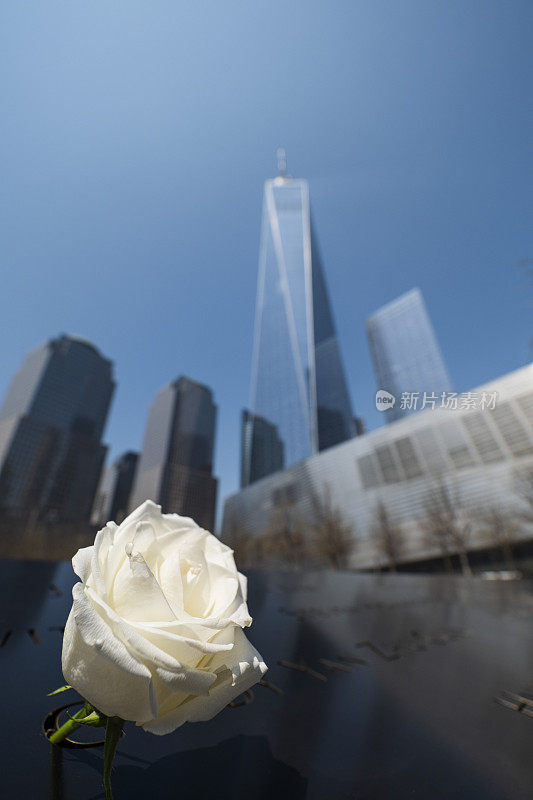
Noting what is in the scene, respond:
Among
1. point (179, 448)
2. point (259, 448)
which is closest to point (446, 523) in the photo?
point (179, 448)

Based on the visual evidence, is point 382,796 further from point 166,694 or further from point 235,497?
point 235,497

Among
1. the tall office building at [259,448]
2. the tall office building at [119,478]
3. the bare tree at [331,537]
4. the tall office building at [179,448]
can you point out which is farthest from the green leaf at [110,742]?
the tall office building at [259,448]

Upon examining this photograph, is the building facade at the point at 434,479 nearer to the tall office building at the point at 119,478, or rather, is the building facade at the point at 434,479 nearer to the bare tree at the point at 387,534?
the bare tree at the point at 387,534

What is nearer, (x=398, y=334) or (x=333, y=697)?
(x=333, y=697)

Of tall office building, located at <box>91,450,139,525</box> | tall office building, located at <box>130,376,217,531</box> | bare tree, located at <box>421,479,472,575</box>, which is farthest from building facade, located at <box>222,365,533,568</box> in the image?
tall office building, located at <box>91,450,139,525</box>

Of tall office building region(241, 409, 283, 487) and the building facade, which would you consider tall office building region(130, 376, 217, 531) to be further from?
tall office building region(241, 409, 283, 487)

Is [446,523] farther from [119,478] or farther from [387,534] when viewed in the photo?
[119,478]

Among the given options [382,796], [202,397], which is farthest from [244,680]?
[202,397]

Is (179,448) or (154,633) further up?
(179,448)
